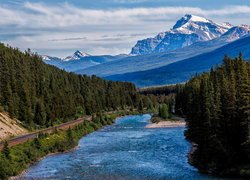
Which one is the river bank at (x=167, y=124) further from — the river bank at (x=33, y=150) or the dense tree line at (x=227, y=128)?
the dense tree line at (x=227, y=128)

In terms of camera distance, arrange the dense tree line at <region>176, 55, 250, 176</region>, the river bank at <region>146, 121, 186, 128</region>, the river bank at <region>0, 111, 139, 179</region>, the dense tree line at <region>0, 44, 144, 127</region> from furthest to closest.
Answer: the river bank at <region>146, 121, 186, 128</region>
the dense tree line at <region>0, 44, 144, 127</region>
the river bank at <region>0, 111, 139, 179</region>
the dense tree line at <region>176, 55, 250, 176</region>

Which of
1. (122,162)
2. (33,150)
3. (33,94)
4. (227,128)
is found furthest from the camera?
(33,94)

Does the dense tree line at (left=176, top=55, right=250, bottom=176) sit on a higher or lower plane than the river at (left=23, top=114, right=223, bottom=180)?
higher

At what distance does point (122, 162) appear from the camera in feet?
251

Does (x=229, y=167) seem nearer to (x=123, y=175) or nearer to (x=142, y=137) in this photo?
(x=123, y=175)

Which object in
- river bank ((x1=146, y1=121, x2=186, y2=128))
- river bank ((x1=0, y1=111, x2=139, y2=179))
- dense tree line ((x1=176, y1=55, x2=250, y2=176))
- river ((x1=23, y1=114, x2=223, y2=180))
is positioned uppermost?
dense tree line ((x1=176, y1=55, x2=250, y2=176))

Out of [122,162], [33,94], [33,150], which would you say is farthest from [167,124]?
[122,162]

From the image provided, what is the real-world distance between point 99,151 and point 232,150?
33.9 meters

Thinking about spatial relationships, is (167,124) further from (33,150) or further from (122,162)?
(122,162)

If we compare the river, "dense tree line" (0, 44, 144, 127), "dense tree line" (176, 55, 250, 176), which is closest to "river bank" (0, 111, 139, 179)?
the river

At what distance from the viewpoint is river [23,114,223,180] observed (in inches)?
2581

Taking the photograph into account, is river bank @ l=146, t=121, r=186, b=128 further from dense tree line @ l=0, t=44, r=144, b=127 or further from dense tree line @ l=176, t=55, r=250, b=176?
dense tree line @ l=176, t=55, r=250, b=176

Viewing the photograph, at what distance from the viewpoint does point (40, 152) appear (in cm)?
8581

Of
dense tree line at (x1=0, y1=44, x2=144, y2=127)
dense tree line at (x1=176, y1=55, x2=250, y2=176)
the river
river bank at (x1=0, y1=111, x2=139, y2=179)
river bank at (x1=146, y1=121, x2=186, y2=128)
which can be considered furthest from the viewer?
river bank at (x1=146, y1=121, x2=186, y2=128)
